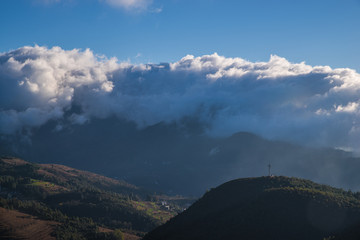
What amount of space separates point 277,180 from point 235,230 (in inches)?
2143

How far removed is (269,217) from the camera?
114 meters

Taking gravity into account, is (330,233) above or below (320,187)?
below

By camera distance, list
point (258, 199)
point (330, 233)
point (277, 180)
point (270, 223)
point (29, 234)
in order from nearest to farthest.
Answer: point (330, 233) → point (270, 223) → point (258, 199) → point (277, 180) → point (29, 234)

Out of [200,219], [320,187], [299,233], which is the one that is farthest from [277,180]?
[299,233]

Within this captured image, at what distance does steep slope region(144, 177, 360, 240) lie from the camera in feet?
347

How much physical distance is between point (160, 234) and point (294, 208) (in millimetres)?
51024

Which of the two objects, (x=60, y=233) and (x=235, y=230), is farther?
(x=60, y=233)

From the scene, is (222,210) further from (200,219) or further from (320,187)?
(320,187)

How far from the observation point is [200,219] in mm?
132500

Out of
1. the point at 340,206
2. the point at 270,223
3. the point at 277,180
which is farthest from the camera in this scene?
the point at 277,180

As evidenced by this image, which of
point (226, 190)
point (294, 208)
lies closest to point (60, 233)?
point (226, 190)

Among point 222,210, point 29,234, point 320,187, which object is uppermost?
point 320,187

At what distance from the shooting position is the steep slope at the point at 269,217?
10562cm

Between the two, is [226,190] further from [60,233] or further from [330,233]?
[60,233]
